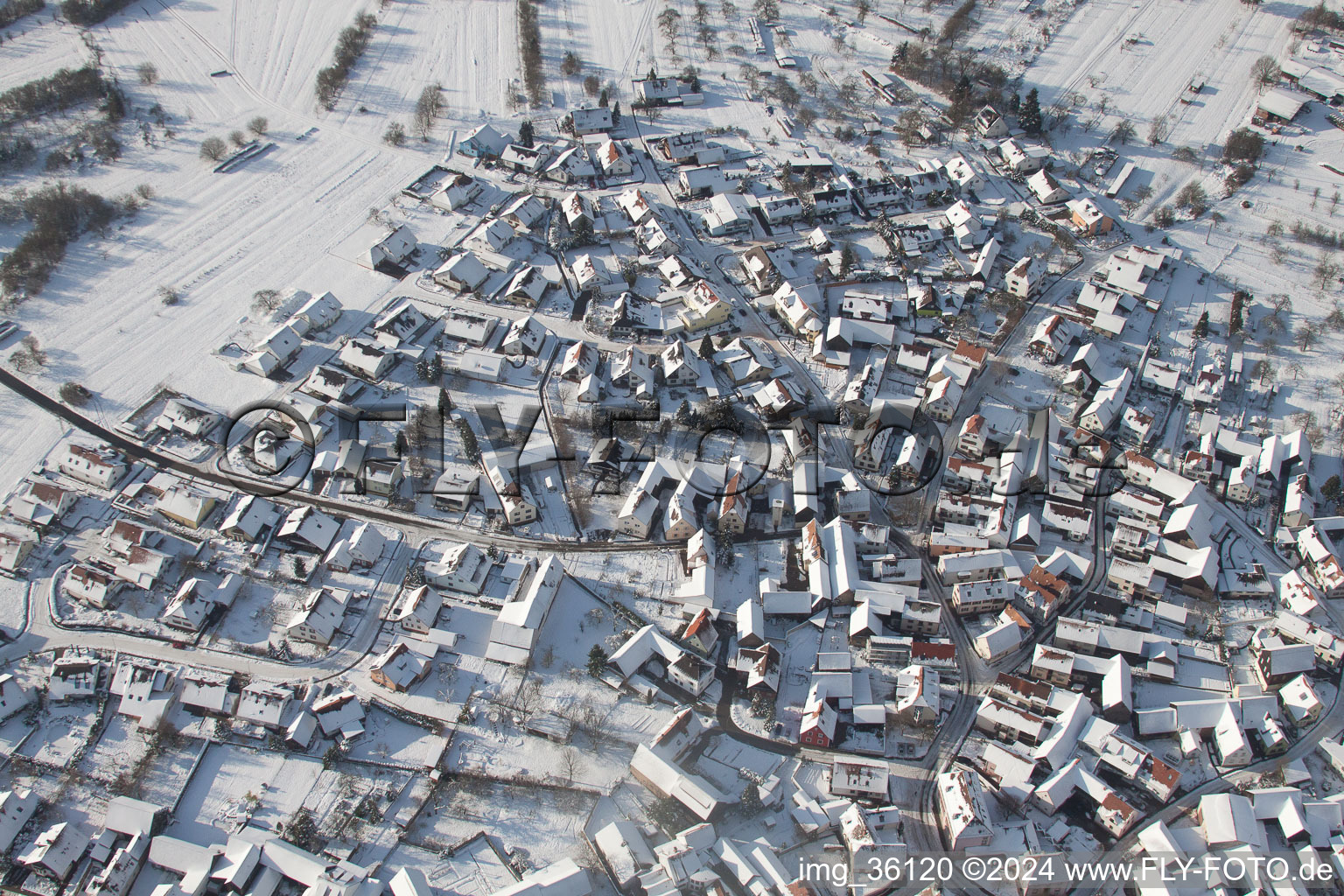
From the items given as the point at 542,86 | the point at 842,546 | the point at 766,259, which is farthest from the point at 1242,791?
the point at 542,86

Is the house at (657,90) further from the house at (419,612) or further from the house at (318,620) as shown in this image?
the house at (318,620)

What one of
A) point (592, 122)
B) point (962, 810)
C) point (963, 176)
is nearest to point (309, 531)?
point (962, 810)

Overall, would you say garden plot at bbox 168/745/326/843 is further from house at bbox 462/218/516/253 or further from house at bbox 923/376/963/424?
house at bbox 462/218/516/253

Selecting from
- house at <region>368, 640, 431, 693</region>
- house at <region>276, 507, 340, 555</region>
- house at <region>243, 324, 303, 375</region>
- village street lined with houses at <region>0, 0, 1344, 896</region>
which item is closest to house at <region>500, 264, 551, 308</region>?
village street lined with houses at <region>0, 0, 1344, 896</region>

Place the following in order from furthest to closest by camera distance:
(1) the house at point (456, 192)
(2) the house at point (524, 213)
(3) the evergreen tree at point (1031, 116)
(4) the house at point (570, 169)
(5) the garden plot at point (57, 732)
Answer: (3) the evergreen tree at point (1031, 116) < (4) the house at point (570, 169) < (1) the house at point (456, 192) < (2) the house at point (524, 213) < (5) the garden plot at point (57, 732)

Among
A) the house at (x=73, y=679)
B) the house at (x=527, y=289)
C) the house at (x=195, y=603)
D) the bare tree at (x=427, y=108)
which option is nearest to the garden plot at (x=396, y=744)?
the house at (x=195, y=603)

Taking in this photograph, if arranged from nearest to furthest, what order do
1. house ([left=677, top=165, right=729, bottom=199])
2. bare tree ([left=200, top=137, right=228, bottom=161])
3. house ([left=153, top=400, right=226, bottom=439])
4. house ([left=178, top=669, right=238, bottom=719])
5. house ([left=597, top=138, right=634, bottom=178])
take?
house ([left=178, top=669, right=238, bottom=719]) → house ([left=153, top=400, right=226, bottom=439]) → house ([left=677, top=165, right=729, bottom=199]) → house ([left=597, top=138, right=634, bottom=178]) → bare tree ([left=200, top=137, right=228, bottom=161])
